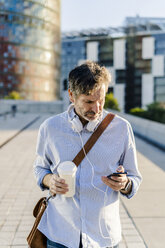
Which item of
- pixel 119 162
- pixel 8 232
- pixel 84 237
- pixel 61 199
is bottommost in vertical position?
pixel 8 232

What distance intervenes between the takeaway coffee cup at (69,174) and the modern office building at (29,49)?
91638 mm

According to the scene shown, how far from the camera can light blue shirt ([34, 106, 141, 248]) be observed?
1774 mm

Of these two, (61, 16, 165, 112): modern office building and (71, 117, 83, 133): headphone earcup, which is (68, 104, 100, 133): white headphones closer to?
(71, 117, 83, 133): headphone earcup

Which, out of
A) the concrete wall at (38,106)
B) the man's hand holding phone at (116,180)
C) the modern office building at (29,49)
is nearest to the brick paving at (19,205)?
the man's hand holding phone at (116,180)

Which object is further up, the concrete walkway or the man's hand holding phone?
the man's hand holding phone

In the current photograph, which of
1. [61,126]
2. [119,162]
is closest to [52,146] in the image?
[61,126]

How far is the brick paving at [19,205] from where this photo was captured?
410cm

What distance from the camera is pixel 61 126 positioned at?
1892 millimetres

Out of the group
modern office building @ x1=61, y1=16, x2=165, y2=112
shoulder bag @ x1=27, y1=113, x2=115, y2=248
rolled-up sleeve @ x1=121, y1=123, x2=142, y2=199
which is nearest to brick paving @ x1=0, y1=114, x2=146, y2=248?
shoulder bag @ x1=27, y1=113, x2=115, y2=248

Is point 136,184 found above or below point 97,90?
below

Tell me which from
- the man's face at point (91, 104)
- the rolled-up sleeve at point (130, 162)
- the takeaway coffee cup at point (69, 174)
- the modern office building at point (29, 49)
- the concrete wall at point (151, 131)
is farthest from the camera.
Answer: the modern office building at point (29, 49)

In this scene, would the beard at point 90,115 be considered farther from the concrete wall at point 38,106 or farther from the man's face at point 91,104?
the concrete wall at point 38,106

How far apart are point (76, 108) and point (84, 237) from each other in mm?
686

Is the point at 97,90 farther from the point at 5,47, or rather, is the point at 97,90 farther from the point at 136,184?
the point at 5,47
